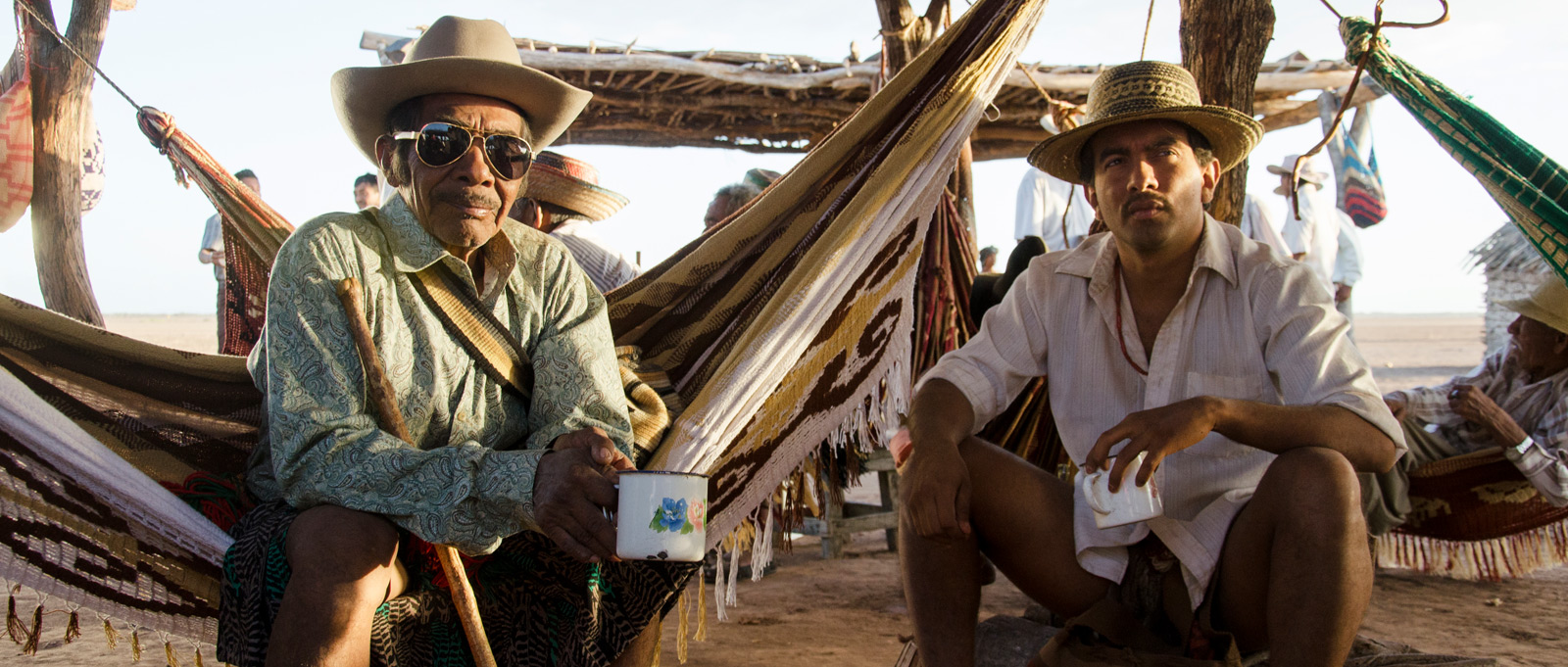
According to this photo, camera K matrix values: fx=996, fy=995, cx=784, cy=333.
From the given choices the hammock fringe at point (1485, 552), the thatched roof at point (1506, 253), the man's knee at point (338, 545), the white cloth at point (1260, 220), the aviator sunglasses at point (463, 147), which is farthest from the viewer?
the white cloth at point (1260, 220)

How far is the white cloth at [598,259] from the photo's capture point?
12.2ft

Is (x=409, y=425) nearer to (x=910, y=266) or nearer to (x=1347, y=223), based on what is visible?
(x=910, y=266)

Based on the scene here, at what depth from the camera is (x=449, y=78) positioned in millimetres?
1812

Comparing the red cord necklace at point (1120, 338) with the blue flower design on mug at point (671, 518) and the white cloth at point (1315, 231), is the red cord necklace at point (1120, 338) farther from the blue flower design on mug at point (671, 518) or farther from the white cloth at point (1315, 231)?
the white cloth at point (1315, 231)

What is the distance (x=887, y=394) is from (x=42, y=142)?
11.9 ft

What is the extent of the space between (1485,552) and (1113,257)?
211 centimetres

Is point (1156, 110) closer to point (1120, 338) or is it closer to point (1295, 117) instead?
point (1120, 338)

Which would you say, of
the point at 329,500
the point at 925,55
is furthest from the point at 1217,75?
the point at 329,500

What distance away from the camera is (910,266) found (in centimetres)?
251

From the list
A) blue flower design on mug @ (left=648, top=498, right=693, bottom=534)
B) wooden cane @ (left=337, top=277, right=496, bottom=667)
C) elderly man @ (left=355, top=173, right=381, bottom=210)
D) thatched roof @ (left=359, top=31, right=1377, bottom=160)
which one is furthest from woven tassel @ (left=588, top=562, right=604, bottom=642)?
elderly man @ (left=355, top=173, right=381, bottom=210)

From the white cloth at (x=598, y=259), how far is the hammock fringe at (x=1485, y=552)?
8.96ft

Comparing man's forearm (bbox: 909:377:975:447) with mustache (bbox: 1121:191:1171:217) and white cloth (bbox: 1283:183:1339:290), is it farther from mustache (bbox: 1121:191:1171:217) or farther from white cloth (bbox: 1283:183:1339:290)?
white cloth (bbox: 1283:183:1339:290)

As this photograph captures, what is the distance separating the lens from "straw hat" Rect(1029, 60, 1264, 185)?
6.54 ft

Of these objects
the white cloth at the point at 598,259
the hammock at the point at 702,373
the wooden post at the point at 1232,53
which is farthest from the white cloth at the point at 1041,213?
the hammock at the point at 702,373
